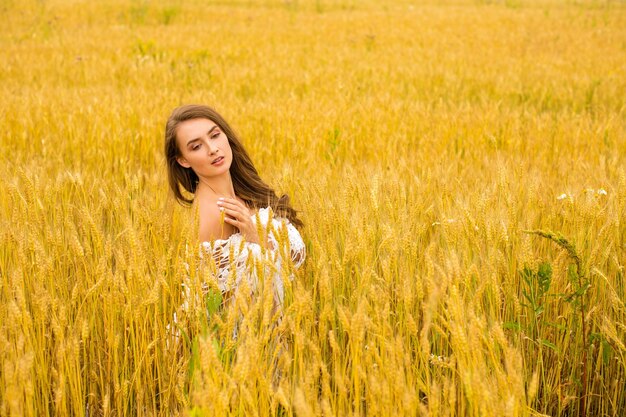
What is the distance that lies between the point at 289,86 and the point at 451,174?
333 cm

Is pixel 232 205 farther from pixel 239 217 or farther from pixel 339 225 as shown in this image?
pixel 339 225

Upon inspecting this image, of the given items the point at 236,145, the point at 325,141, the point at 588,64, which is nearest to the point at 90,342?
the point at 236,145

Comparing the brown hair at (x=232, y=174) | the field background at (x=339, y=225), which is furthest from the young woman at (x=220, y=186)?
the field background at (x=339, y=225)

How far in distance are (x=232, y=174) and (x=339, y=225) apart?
588 millimetres

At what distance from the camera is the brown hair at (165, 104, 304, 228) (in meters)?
2.28

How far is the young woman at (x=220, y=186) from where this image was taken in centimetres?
206

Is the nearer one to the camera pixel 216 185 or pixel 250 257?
pixel 250 257

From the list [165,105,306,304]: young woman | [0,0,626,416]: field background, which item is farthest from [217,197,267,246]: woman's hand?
[0,0,626,416]: field background

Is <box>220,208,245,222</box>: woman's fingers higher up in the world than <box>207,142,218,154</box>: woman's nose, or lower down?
lower down

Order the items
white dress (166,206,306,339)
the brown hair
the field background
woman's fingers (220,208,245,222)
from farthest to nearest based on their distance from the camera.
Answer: the brown hair, woman's fingers (220,208,245,222), white dress (166,206,306,339), the field background

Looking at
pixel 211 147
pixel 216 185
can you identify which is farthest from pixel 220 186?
pixel 211 147

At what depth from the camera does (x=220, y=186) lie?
2.24 m

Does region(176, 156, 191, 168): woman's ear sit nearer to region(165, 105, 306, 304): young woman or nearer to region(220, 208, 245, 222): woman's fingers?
region(165, 105, 306, 304): young woman

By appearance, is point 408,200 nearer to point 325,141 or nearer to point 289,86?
point 325,141
